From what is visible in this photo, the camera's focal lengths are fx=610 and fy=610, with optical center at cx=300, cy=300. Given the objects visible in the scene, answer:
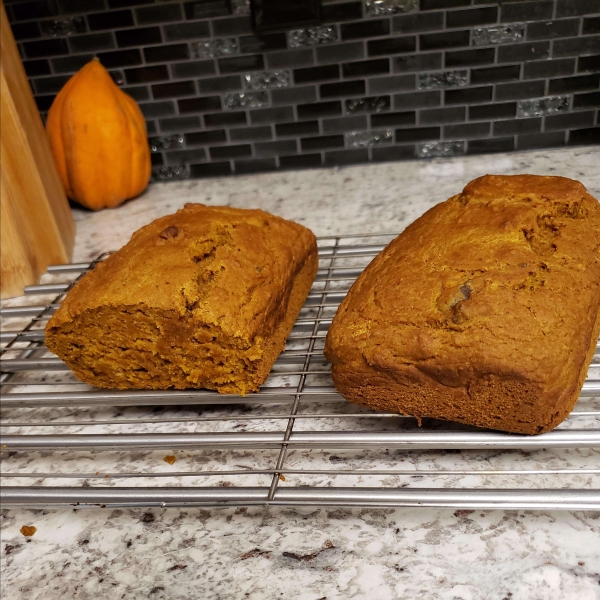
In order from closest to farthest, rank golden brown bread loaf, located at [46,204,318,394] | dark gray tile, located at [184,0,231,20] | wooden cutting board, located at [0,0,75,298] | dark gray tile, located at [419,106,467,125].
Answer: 1. golden brown bread loaf, located at [46,204,318,394]
2. wooden cutting board, located at [0,0,75,298]
3. dark gray tile, located at [184,0,231,20]
4. dark gray tile, located at [419,106,467,125]

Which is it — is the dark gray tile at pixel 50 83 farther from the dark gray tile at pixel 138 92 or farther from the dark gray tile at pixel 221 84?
the dark gray tile at pixel 221 84

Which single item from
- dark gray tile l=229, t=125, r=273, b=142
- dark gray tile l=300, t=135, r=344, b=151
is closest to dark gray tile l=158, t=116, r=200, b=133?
dark gray tile l=229, t=125, r=273, b=142

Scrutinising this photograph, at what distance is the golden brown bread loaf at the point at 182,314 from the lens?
0.99 metres

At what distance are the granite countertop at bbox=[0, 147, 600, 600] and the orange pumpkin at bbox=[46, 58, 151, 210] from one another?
1.06m

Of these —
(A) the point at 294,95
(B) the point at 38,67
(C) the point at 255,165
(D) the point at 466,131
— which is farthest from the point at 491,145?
(B) the point at 38,67

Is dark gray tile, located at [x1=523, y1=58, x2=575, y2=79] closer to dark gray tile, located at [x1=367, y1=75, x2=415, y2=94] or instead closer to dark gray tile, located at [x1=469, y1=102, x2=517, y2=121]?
dark gray tile, located at [x1=469, y1=102, x2=517, y2=121]

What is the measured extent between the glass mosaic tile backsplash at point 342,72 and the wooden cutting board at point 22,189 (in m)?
0.41

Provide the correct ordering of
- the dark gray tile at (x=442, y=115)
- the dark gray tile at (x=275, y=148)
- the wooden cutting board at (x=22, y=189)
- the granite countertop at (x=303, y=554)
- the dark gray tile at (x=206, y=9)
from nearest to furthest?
the granite countertop at (x=303, y=554) → the wooden cutting board at (x=22, y=189) → the dark gray tile at (x=206, y=9) → the dark gray tile at (x=442, y=115) → the dark gray tile at (x=275, y=148)

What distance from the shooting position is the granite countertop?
0.73m

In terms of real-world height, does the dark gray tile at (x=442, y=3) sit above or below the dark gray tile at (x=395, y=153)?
above

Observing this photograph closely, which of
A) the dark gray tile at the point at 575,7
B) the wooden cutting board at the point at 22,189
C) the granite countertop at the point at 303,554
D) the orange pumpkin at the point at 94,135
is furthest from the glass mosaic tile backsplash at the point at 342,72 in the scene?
the granite countertop at the point at 303,554

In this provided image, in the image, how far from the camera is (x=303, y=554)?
0.78 m

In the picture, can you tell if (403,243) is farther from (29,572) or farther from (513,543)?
(29,572)

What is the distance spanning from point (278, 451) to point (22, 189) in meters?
0.95
